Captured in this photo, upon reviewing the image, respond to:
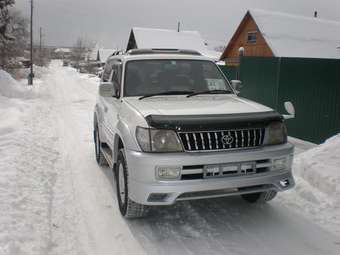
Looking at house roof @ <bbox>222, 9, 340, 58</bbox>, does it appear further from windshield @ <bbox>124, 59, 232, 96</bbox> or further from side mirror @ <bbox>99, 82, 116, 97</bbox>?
side mirror @ <bbox>99, 82, 116, 97</bbox>

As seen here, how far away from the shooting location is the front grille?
4215 mm

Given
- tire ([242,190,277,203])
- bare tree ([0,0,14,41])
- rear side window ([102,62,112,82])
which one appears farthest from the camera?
bare tree ([0,0,14,41])

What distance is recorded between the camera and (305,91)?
389 inches

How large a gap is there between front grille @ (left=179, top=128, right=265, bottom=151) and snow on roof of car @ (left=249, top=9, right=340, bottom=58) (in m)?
23.0

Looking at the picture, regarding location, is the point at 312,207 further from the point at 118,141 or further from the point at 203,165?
the point at 118,141

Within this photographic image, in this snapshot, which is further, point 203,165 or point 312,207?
point 312,207

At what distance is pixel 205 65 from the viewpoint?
621 centimetres

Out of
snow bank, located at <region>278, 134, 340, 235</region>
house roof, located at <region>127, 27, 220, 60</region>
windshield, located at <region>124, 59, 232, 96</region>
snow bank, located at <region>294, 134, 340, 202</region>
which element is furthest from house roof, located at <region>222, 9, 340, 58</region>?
windshield, located at <region>124, 59, 232, 96</region>

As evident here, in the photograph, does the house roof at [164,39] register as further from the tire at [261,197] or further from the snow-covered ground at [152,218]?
the tire at [261,197]

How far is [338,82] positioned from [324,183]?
3842 millimetres

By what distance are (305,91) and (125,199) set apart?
659cm

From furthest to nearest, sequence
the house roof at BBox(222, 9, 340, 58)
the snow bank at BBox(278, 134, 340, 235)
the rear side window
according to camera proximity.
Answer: the house roof at BBox(222, 9, 340, 58) → the rear side window → the snow bank at BBox(278, 134, 340, 235)

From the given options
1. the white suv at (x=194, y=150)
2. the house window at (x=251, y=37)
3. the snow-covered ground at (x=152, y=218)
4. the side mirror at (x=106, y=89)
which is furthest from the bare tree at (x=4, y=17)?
the white suv at (x=194, y=150)

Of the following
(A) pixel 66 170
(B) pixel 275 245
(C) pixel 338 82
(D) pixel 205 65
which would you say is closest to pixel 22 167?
(A) pixel 66 170
